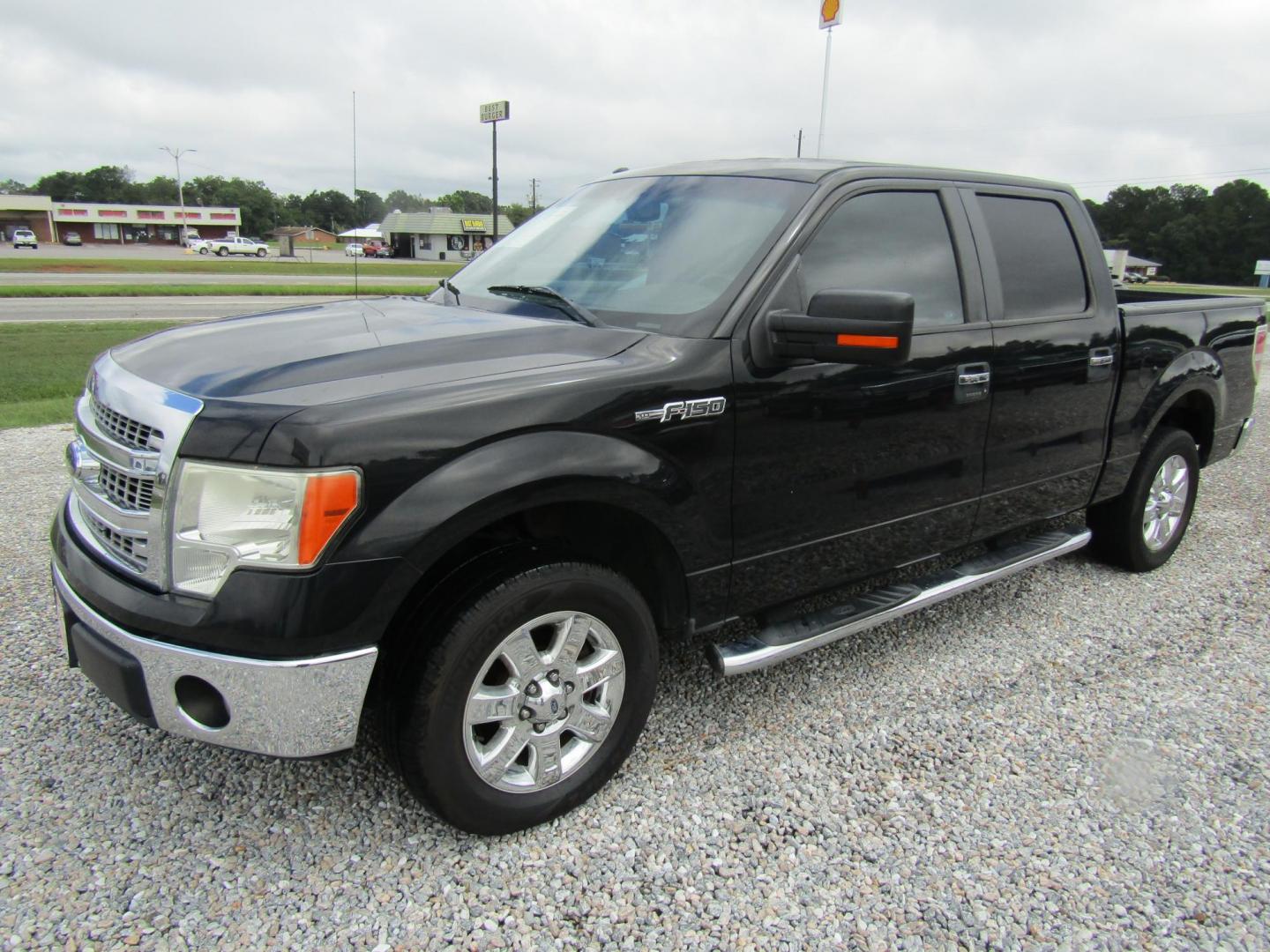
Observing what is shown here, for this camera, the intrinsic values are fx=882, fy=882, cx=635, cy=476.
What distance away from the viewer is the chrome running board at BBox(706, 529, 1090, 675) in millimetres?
2781

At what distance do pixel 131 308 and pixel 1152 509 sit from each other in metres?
19.9

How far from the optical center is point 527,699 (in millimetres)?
2363

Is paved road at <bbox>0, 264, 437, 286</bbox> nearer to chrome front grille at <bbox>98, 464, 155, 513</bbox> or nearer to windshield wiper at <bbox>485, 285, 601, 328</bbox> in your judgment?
windshield wiper at <bbox>485, 285, 601, 328</bbox>

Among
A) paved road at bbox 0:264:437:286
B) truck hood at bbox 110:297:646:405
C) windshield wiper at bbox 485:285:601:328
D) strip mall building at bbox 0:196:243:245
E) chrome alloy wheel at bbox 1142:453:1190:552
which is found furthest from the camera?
strip mall building at bbox 0:196:243:245

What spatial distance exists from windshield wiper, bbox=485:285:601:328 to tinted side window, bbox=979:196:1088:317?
1703 mm

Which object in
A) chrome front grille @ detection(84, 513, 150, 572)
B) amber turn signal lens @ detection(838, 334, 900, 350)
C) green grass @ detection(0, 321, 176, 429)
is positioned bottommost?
green grass @ detection(0, 321, 176, 429)

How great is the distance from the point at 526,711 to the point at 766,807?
796mm

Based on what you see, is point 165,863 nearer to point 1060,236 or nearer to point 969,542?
point 969,542

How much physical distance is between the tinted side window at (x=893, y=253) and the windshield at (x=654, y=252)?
0.18 meters

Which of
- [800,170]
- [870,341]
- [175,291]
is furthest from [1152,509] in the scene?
[175,291]

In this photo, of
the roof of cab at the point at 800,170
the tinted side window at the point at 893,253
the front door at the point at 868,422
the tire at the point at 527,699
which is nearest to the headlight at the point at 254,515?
the tire at the point at 527,699

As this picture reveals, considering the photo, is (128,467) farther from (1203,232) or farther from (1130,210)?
(1130,210)

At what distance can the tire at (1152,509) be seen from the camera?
14.2ft

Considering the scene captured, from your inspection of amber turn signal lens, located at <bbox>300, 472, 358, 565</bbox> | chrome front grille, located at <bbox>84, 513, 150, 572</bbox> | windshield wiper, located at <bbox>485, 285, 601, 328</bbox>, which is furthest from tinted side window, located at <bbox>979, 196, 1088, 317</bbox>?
chrome front grille, located at <bbox>84, 513, 150, 572</bbox>
